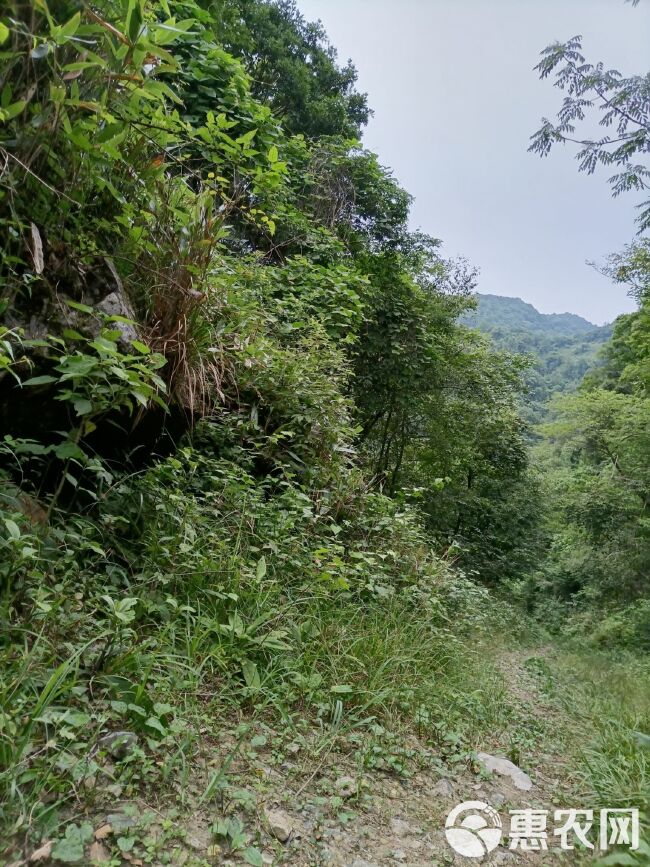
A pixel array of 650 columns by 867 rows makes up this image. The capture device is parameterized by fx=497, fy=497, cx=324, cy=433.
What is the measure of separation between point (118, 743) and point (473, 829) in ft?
4.02

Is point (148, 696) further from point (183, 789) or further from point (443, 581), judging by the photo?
point (443, 581)

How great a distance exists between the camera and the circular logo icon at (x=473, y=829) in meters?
1.62

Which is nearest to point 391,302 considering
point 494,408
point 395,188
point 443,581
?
point 395,188

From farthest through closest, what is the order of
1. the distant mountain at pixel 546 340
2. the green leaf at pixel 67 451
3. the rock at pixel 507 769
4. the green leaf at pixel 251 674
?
the distant mountain at pixel 546 340
the rock at pixel 507 769
the green leaf at pixel 251 674
the green leaf at pixel 67 451

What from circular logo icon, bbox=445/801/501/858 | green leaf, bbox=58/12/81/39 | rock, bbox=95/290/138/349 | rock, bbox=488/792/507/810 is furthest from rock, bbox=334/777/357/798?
green leaf, bbox=58/12/81/39

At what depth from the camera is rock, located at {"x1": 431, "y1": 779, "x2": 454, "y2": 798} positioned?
1.86 metres

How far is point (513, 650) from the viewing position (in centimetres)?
582

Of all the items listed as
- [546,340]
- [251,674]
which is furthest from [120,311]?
[546,340]

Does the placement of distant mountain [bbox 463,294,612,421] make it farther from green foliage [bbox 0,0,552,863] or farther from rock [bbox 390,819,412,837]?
rock [bbox 390,819,412,837]

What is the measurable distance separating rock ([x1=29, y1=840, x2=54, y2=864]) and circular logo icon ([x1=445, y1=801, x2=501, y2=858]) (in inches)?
47.6

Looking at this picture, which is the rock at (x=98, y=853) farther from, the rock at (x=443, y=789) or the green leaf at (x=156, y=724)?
the rock at (x=443, y=789)

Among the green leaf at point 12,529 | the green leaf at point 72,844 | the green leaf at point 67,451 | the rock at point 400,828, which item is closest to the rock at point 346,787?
the rock at point 400,828

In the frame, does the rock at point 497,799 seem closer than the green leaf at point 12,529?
No

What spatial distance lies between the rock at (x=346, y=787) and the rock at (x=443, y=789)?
1.17 feet
